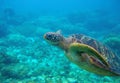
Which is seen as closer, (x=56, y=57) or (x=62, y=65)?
(x=62, y=65)

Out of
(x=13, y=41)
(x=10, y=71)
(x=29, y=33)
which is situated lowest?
(x=10, y=71)

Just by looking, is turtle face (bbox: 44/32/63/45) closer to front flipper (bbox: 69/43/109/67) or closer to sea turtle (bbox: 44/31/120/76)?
sea turtle (bbox: 44/31/120/76)

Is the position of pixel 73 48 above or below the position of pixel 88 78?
below

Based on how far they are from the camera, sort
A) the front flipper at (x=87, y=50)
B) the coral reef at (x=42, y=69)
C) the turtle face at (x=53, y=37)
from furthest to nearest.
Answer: the coral reef at (x=42, y=69) < the turtle face at (x=53, y=37) < the front flipper at (x=87, y=50)

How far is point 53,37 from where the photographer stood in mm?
4125

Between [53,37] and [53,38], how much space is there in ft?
0.07

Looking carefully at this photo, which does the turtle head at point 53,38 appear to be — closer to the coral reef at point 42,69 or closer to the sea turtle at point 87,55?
the sea turtle at point 87,55

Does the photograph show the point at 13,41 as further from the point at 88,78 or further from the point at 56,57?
the point at 88,78

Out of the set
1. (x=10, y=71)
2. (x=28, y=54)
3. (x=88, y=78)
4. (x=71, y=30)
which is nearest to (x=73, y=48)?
(x=88, y=78)

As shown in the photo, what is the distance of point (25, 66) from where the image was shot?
739 cm

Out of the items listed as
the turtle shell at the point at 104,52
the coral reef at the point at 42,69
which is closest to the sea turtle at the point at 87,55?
the turtle shell at the point at 104,52

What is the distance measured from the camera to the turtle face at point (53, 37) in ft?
13.4

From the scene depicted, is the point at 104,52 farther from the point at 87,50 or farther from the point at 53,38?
the point at 53,38

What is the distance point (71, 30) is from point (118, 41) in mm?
8723
